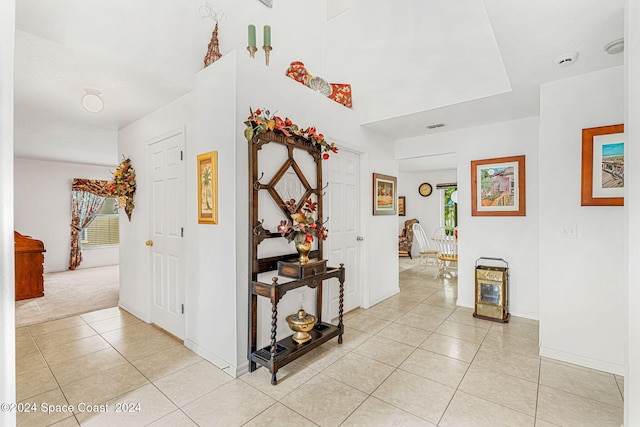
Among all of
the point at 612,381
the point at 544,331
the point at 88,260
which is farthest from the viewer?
the point at 88,260

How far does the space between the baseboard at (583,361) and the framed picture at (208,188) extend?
3.12 metres

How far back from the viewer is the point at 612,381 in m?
2.24

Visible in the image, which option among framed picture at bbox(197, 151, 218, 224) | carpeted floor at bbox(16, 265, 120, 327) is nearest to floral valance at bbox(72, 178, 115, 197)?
carpeted floor at bbox(16, 265, 120, 327)

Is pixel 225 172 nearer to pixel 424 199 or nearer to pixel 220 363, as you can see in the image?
pixel 220 363

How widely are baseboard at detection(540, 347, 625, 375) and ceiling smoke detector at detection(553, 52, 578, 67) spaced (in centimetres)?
240

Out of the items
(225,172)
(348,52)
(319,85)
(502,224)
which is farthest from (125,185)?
(502,224)

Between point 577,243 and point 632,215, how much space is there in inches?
52.8

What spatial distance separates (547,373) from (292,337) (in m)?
2.08

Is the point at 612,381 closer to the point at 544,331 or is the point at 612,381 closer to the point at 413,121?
the point at 544,331

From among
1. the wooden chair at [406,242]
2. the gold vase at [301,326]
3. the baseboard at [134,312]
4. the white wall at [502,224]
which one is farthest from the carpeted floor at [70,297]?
the wooden chair at [406,242]

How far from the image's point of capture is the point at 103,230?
7.46 metres

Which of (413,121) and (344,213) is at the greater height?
(413,121)

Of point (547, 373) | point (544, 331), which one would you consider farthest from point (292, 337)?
point (544, 331)

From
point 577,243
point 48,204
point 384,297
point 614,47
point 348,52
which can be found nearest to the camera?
point 614,47
